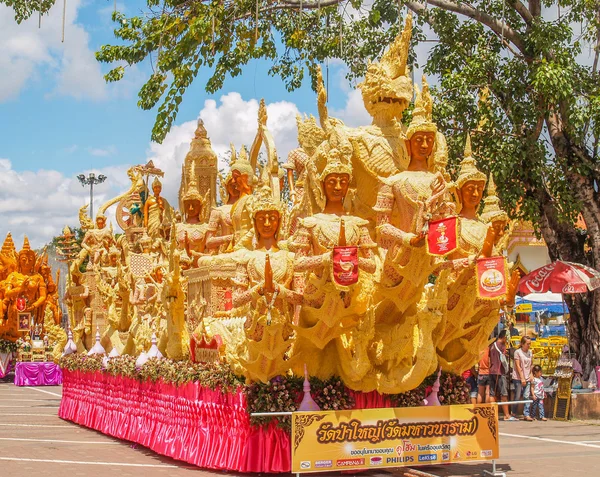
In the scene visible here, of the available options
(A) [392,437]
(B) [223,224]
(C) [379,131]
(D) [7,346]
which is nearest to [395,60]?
(C) [379,131]

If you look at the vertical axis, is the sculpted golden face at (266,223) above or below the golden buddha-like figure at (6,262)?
below

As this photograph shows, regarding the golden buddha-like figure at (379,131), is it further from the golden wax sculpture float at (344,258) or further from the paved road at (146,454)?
the paved road at (146,454)

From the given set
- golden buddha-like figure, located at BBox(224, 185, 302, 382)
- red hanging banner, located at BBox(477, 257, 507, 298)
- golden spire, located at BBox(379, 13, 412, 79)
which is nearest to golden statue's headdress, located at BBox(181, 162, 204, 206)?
golden buddha-like figure, located at BBox(224, 185, 302, 382)

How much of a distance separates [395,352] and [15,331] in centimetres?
2096

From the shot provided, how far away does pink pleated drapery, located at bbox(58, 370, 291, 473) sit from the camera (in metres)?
8.73

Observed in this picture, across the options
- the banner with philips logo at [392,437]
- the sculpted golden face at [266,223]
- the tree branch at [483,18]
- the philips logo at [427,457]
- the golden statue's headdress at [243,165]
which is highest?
the tree branch at [483,18]

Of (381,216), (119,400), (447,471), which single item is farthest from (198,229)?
(447,471)

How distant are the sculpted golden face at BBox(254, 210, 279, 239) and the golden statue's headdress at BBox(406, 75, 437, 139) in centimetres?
171

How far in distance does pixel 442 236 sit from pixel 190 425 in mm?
4095

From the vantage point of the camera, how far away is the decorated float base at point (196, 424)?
8734 millimetres

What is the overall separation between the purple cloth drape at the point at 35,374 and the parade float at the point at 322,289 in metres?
Result: 13.9

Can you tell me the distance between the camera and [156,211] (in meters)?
15.5

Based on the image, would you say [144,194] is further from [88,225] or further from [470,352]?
[470,352]

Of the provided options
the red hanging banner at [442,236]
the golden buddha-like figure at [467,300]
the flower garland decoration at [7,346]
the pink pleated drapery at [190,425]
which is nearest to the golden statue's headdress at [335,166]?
the red hanging banner at [442,236]
